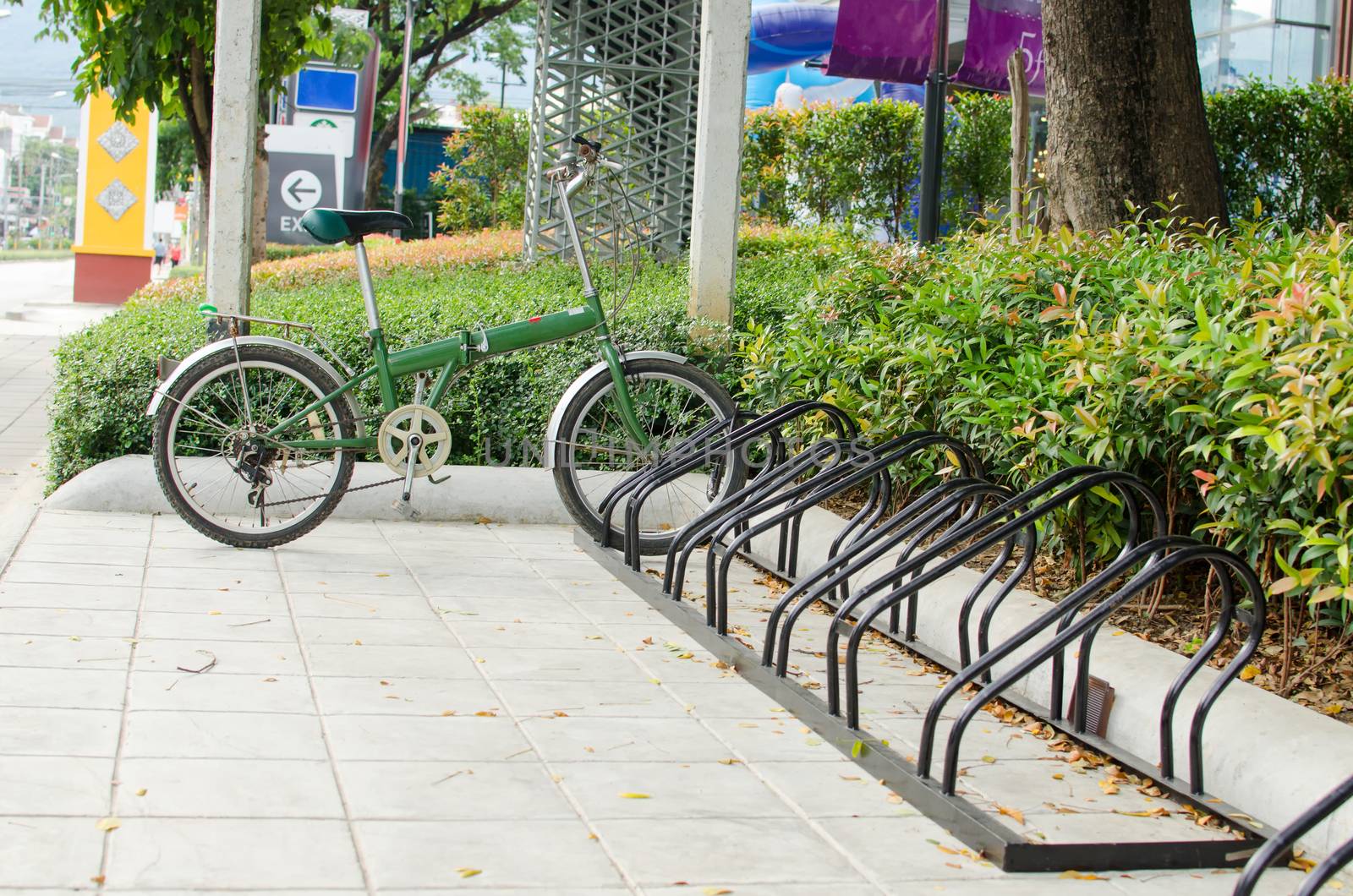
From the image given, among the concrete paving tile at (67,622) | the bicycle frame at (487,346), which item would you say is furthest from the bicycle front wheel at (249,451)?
the concrete paving tile at (67,622)

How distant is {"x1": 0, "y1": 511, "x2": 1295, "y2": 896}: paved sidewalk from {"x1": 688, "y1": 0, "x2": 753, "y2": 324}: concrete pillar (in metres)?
2.45

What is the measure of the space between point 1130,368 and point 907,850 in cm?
175

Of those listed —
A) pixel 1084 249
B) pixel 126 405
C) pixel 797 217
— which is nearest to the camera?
pixel 1084 249

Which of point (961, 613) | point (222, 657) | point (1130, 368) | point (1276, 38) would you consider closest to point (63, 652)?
point (222, 657)

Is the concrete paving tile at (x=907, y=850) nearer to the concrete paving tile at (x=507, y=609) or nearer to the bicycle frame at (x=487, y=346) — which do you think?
the concrete paving tile at (x=507, y=609)

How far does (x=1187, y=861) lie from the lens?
3.09m

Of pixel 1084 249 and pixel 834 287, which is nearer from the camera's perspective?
pixel 1084 249

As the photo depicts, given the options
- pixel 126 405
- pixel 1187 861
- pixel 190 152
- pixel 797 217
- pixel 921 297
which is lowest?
pixel 1187 861

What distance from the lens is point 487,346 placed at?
19.4 feet

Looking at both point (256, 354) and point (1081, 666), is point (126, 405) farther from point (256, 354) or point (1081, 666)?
point (1081, 666)

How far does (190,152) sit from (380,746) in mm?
33939

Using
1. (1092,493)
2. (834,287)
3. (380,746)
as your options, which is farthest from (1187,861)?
(834,287)

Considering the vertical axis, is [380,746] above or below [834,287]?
below

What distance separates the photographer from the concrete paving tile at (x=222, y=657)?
4055 millimetres
